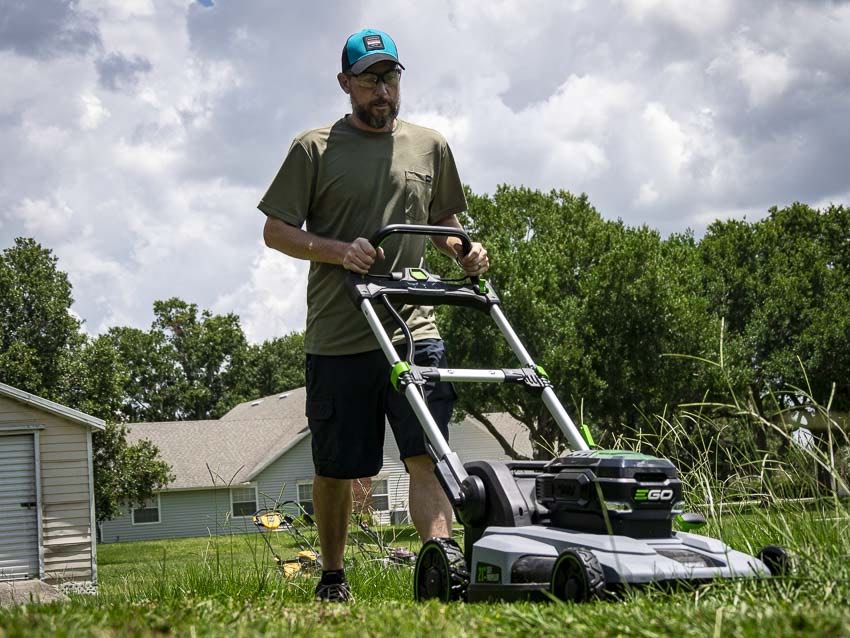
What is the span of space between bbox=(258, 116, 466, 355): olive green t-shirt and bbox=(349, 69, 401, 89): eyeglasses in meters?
0.21

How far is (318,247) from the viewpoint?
13.3 ft

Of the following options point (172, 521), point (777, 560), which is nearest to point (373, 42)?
point (777, 560)

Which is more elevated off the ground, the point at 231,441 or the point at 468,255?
the point at 231,441

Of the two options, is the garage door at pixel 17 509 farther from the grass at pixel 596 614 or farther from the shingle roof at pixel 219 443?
the grass at pixel 596 614

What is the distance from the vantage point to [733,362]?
26188mm

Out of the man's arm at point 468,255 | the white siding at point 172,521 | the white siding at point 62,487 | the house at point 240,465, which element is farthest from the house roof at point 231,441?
the man's arm at point 468,255

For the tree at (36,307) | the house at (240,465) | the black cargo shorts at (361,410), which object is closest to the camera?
the black cargo shorts at (361,410)

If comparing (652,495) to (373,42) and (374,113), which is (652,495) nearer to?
(374,113)

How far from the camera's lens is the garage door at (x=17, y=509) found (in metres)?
19.5

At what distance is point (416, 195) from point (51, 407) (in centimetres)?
1722

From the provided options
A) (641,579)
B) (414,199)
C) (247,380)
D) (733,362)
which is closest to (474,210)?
(733,362)

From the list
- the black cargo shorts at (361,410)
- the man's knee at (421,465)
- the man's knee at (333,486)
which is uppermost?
the black cargo shorts at (361,410)

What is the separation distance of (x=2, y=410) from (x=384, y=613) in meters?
19.0

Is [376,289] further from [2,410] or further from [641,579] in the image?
[2,410]
